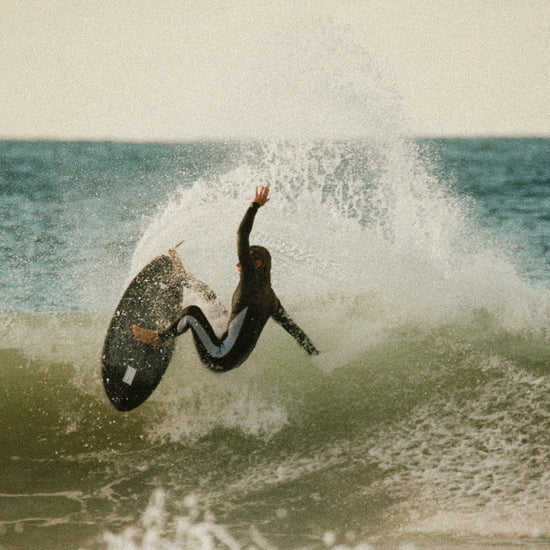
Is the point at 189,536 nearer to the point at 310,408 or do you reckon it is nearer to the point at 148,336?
the point at 148,336

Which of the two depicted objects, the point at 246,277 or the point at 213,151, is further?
the point at 213,151

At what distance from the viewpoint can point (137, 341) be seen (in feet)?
24.2

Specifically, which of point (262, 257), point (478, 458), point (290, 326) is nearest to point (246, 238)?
point (262, 257)

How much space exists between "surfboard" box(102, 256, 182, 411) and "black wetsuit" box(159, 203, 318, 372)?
71 cm

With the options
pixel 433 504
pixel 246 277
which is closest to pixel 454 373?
pixel 433 504

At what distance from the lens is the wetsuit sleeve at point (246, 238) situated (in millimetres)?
6117

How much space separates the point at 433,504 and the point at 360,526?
65cm

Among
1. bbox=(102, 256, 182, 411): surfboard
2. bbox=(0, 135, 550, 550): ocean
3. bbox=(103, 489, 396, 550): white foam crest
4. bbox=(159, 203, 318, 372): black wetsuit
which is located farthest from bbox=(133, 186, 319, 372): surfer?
bbox=(103, 489, 396, 550): white foam crest

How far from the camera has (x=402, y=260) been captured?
34.1 ft

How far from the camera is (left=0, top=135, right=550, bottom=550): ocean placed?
563cm

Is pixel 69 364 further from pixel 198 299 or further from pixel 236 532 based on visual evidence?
pixel 236 532

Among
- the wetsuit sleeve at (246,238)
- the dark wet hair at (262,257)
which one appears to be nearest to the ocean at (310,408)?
the dark wet hair at (262,257)

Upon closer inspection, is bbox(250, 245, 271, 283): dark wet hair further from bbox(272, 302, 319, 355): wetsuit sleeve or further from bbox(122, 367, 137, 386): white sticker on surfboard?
bbox(122, 367, 137, 386): white sticker on surfboard

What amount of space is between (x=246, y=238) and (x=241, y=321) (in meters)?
0.86
